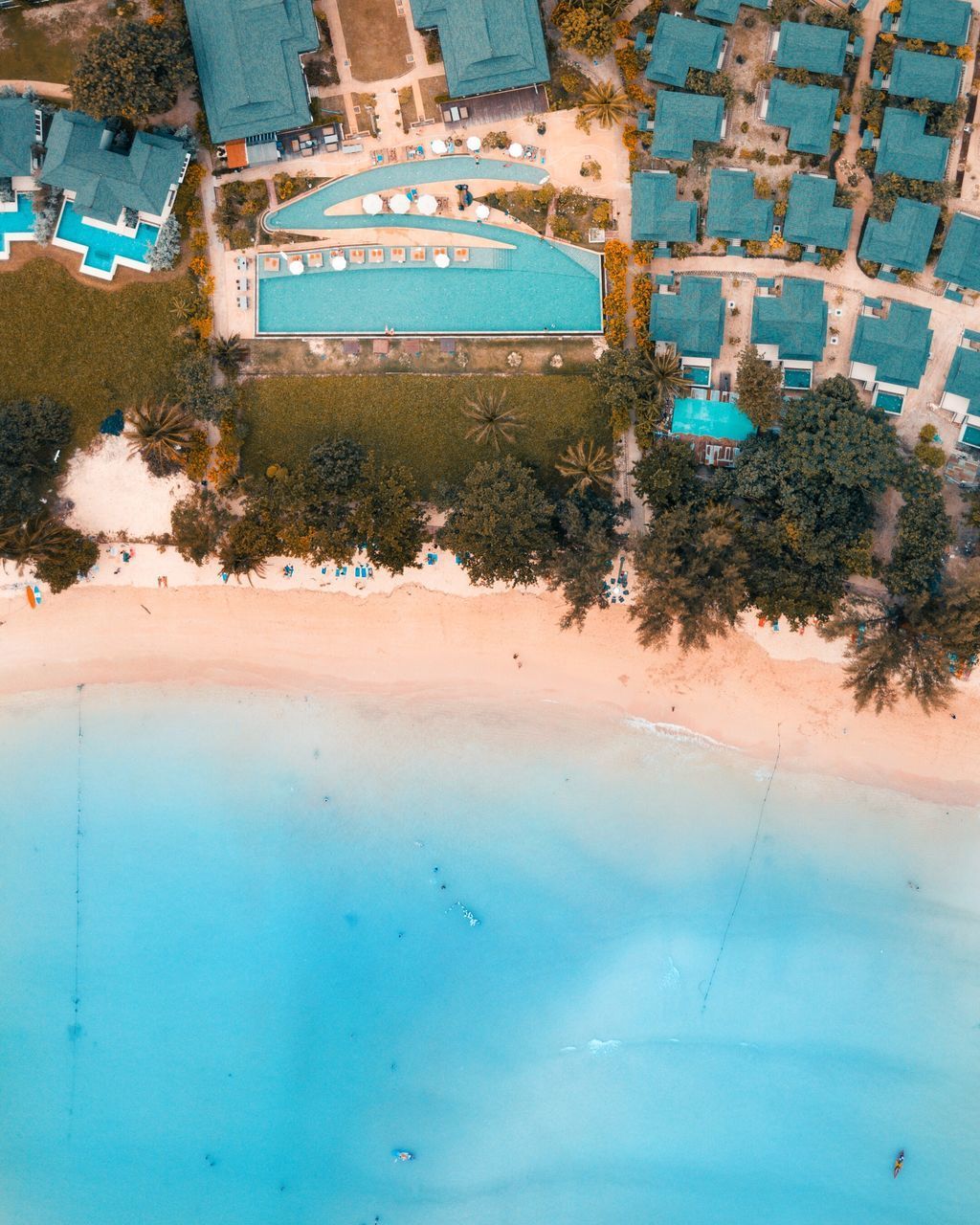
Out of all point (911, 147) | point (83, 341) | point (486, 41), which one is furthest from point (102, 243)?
point (911, 147)

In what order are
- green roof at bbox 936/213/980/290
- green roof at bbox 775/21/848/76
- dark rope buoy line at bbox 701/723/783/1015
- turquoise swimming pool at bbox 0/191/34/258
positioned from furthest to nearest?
dark rope buoy line at bbox 701/723/783/1015, turquoise swimming pool at bbox 0/191/34/258, green roof at bbox 936/213/980/290, green roof at bbox 775/21/848/76

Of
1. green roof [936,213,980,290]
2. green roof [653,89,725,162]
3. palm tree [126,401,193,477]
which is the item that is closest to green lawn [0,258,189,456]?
palm tree [126,401,193,477]

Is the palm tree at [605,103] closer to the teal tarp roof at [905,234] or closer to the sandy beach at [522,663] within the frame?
the teal tarp roof at [905,234]

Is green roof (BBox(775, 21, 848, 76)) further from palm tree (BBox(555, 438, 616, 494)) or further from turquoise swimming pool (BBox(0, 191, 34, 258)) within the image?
turquoise swimming pool (BBox(0, 191, 34, 258))

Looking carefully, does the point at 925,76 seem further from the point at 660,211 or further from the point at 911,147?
the point at 660,211

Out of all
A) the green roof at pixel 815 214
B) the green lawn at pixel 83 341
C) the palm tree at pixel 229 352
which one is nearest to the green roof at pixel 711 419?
the green roof at pixel 815 214
